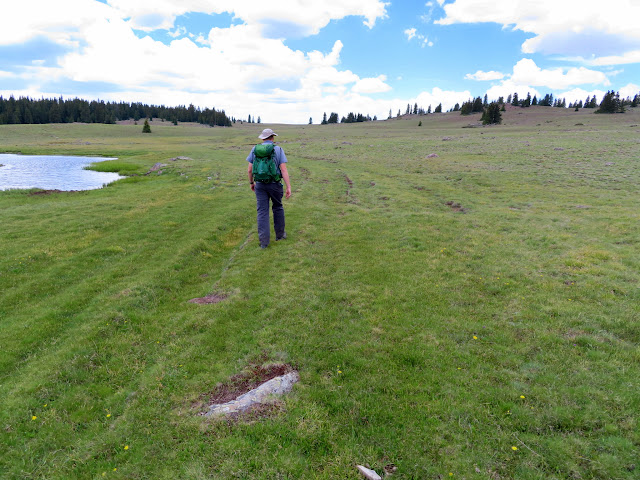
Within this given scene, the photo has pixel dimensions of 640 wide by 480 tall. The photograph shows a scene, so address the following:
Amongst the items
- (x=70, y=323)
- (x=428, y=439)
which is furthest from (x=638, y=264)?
(x=70, y=323)

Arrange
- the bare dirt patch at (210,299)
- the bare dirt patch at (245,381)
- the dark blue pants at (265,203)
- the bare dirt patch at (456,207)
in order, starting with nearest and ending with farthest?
the bare dirt patch at (245,381) < the bare dirt patch at (210,299) < the dark blue pants at (265,203) < the bare dirt patch at (456,207)

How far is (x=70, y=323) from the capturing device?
9.21 m

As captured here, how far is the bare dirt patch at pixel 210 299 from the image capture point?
1027 centimetres

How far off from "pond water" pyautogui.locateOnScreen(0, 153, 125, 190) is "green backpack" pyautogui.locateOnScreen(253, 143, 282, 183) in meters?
26.3

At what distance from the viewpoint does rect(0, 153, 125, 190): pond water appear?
106 ft

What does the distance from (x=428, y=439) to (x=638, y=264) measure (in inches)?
470

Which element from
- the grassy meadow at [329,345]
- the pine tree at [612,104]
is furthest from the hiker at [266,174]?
the pine tree at [612,104]

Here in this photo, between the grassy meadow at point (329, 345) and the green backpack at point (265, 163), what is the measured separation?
10.7 feet

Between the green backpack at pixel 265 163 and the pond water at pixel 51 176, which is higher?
the green backpack at pixel 265 163

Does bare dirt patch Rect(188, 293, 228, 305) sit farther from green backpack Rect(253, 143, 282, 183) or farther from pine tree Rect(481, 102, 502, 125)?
pine tree Rect(481, 102, 502, 125)

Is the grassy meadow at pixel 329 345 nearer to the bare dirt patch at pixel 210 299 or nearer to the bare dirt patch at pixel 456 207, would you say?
the bare dirt patch at pixel 210 299

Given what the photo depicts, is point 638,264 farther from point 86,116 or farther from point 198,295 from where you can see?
point 86,116

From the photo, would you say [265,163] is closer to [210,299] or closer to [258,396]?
[210,299]

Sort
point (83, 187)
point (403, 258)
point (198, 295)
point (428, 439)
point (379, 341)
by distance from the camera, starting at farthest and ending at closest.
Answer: point (83, 187) < point (403, 258) < point (198, 295) < point (379, 341) < point (428, 439)
